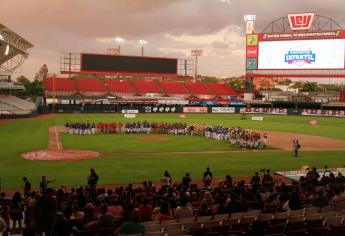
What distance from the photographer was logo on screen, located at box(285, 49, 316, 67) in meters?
77.9

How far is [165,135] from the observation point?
143 feet

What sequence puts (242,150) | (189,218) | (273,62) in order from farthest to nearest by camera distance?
(273,62)
(242,150)
(189,218)

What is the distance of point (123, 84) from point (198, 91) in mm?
17573

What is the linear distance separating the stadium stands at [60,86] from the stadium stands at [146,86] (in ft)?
47.9

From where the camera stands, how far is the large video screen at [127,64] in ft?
299

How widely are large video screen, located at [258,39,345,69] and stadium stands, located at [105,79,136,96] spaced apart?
28934mm

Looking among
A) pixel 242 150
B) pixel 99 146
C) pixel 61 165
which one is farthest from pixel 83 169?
pixel 242 150

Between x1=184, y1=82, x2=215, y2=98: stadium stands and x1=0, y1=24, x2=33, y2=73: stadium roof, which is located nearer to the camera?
x1=0, y1=24, x2=33, y2=73: stadium roof

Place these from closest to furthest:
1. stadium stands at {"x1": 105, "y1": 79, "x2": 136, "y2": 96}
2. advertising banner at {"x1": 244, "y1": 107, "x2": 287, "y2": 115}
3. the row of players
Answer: the row of players, advertising banner at {"x1": 244, "y1": 107, "x2": 287, "y2": 115}, stadium stands at {"x1": 105, "y1": 79, "x2": 136, "y2": 96}

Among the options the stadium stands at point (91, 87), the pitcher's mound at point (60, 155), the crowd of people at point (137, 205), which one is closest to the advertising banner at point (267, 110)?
the stadium stands at point (91, 87)

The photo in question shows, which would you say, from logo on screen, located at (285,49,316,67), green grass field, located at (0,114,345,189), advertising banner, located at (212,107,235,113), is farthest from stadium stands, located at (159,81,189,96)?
green grass field, located at (0,114,345,189)

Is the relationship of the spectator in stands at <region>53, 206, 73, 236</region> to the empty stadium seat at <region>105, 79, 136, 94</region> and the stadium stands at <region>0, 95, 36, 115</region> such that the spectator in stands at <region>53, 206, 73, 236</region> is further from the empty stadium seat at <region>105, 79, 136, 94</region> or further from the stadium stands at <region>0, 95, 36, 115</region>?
the empty stadium seat at <region>105, 79, 136, 94</region>

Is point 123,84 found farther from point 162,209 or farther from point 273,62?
point 162,209

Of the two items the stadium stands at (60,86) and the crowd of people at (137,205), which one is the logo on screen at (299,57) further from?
the crowd of people at (137,205)
